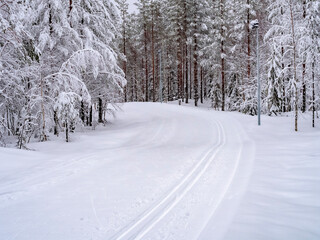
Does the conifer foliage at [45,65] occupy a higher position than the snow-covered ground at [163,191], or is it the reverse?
the conifer foliage at [45,65]

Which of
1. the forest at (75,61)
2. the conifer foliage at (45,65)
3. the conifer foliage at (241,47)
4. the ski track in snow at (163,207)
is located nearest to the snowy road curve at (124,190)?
the ski track in snow at (163,207)

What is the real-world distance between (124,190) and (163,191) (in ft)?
3.41

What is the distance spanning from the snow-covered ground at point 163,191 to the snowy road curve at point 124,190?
2 cm

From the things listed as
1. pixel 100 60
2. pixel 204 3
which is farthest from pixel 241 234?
pixel 204 3

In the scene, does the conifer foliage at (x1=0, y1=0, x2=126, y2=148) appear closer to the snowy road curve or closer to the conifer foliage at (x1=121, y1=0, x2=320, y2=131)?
the snowy road curve

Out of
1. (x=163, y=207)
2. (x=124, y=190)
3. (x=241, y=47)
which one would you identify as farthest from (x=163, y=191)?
(x=241, y=47)

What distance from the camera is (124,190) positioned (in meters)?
6.42

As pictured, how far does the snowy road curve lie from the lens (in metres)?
4.49

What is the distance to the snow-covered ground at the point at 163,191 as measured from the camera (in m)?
4.45

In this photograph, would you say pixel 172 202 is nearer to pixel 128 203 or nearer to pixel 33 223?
pixel 128 203

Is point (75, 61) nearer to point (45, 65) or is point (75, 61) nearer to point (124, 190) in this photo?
point (45, 65)

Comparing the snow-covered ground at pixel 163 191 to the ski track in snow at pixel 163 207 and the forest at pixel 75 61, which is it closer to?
the ski track in snow at pixel 163 207

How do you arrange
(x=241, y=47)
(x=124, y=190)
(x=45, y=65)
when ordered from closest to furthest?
(x=124, y=190) < (x=45, y=65) < (x=241, y=47)

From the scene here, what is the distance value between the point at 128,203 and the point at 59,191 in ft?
6.68
